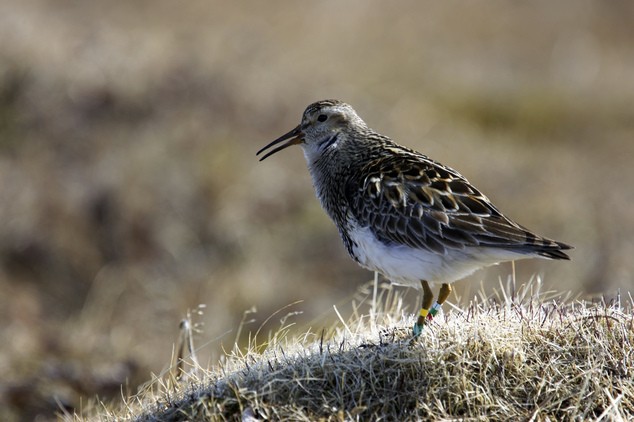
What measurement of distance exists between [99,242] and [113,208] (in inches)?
19.8

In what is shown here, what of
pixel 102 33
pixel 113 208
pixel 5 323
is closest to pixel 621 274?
pixel 113 208

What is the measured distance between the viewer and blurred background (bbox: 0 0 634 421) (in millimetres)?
11625

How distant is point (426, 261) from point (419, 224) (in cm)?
23

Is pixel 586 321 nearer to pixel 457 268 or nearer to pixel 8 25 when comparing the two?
pixel 457 268

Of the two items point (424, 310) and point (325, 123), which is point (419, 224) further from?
point (325, 123)

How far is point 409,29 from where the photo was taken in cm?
1958

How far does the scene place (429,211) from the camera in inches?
226

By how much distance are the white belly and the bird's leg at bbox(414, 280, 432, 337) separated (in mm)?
48

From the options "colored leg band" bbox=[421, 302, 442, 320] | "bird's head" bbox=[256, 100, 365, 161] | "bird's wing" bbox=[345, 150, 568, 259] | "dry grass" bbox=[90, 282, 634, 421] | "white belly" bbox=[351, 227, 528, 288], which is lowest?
"dry grass" bbox=[90, 282, 634, 421]

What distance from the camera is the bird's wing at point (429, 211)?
5504 mm

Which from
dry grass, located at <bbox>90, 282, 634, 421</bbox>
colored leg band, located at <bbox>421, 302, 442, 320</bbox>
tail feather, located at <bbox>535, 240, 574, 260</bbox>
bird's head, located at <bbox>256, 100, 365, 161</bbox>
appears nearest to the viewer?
dry grass, located at <bbox>90, 282, 634, 421</bbox>

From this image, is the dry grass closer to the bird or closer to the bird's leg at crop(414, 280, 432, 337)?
the bird's leg at crop(414, 280, 432, 337)

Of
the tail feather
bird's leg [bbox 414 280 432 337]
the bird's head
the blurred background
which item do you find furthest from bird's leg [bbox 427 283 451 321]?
the blurred background

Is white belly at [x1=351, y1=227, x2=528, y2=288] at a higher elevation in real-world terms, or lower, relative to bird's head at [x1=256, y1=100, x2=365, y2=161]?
lower
